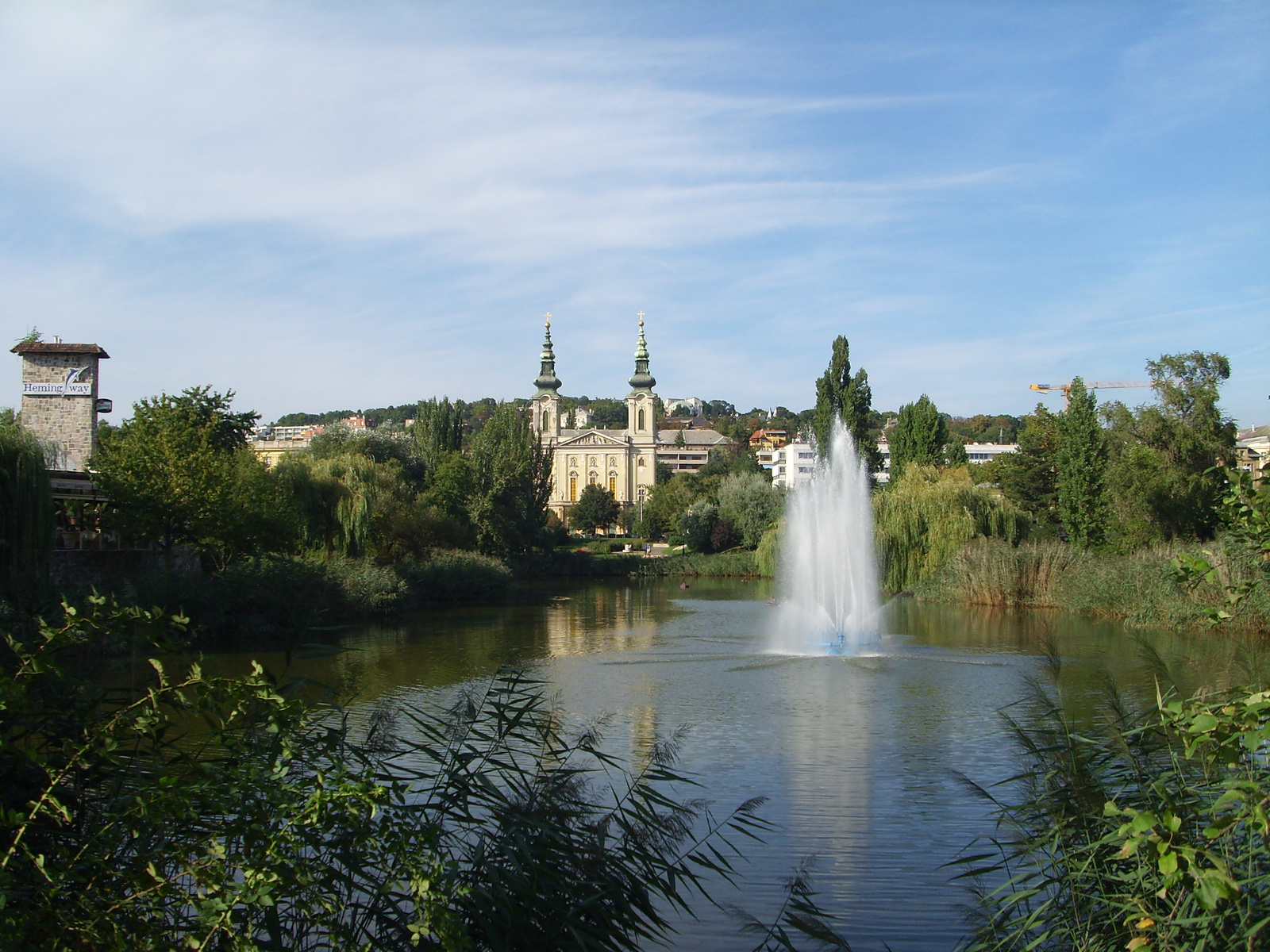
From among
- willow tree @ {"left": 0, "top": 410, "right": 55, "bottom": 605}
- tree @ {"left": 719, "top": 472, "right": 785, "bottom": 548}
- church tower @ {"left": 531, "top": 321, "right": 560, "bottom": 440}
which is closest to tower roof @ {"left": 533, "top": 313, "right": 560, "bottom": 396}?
church tower @ {"left": 531, "top": 321, "right": 560, "bottom": 440}

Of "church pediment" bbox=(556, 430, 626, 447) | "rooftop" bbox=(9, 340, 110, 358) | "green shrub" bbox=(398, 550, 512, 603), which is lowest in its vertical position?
"green shrub" bbox=(398, 550, 512, 603)

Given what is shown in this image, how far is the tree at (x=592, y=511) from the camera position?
96875 mm

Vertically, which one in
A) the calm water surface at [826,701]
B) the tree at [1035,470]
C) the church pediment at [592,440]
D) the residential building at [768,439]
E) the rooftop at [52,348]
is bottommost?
the calm water surface at [826,701]

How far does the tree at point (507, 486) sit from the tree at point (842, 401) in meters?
14.7

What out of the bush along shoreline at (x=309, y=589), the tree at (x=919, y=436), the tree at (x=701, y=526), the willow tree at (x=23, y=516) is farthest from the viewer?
the tree at (x=701, y=526)

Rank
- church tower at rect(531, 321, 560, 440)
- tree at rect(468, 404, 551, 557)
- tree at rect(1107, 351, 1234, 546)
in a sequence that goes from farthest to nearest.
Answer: church tower at rect(531, 321, 560, 440) < tree at rect(468, 404, 551, 557) < tree at rect(1107, 351, 1234, 546)

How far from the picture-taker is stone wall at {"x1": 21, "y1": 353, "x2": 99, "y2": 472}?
32906 mm

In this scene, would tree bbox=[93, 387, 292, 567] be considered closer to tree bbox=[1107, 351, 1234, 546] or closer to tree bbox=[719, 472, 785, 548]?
tree bbox=[1107, 351, 1234, 546]

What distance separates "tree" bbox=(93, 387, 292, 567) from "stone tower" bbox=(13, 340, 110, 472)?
5199 mm

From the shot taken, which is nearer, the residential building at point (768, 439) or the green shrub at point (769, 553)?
the green shrub at point (769, 553)

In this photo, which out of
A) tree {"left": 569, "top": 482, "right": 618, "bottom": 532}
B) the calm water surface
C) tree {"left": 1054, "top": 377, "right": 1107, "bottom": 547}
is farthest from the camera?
tree {"left": 569, "top": 482, "right": 618, "bottom": 532}

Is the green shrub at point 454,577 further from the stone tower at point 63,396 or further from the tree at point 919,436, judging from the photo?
the tree at point 919,436

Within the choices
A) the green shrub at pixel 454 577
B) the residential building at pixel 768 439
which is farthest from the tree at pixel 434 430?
the residential building at pixel 768 439

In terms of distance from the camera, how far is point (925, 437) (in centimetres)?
4984
